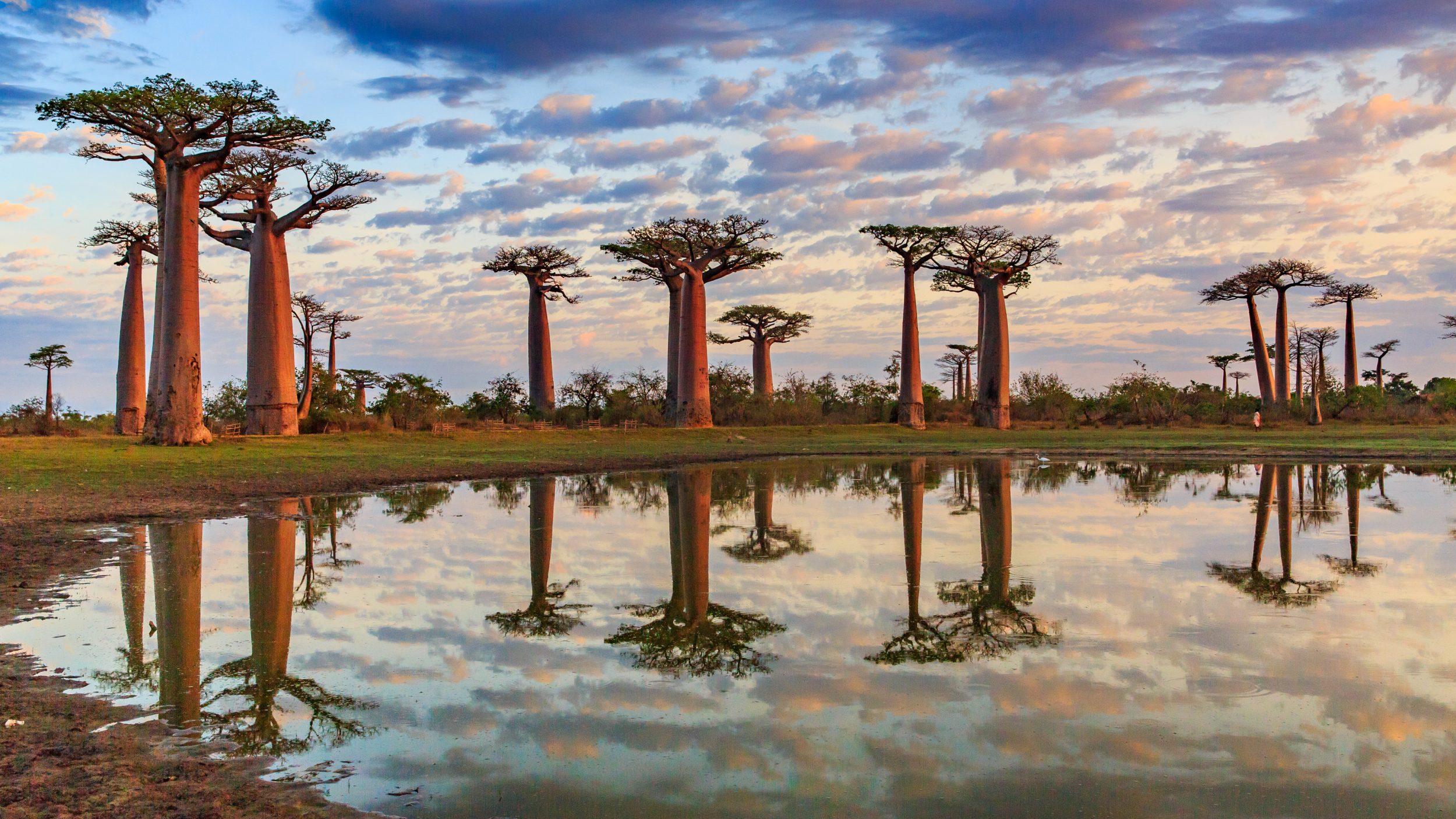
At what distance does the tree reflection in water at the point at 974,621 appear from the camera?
5684mm

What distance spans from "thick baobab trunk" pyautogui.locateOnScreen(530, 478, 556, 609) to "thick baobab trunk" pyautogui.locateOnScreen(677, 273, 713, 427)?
18.8m

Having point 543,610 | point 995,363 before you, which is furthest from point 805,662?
point 995,363

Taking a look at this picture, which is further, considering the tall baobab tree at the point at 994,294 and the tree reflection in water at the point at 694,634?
the tall baobab tree at the point at 994,294

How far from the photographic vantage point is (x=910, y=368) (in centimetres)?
4081

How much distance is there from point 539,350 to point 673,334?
22.4 ft

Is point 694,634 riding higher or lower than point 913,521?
lower

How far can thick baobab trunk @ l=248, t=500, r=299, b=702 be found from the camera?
5.34 meters

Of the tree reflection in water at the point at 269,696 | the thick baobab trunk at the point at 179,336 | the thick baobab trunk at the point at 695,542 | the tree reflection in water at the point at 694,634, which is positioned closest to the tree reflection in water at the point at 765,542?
the thick baobab trunk at the point at 695,542

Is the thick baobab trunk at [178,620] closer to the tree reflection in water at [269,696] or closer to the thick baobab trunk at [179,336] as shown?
the tree reflection in water at [269,696]

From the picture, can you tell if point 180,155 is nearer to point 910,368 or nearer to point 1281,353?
point 910,368

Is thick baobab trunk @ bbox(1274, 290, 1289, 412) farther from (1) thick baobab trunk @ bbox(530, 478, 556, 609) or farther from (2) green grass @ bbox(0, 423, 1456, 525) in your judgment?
(1) thick baobab trunk @ bbox(530, 478, 556, 609)

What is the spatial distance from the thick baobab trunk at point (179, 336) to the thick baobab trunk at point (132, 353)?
12231 millimetres

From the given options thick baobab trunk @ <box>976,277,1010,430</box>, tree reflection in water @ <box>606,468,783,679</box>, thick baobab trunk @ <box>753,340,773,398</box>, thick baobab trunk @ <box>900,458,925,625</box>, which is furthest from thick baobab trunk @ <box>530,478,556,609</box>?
thick baobab trunk @ <box>753,340,773,398</box>

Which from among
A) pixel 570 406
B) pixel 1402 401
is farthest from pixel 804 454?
pixel 1402 401
